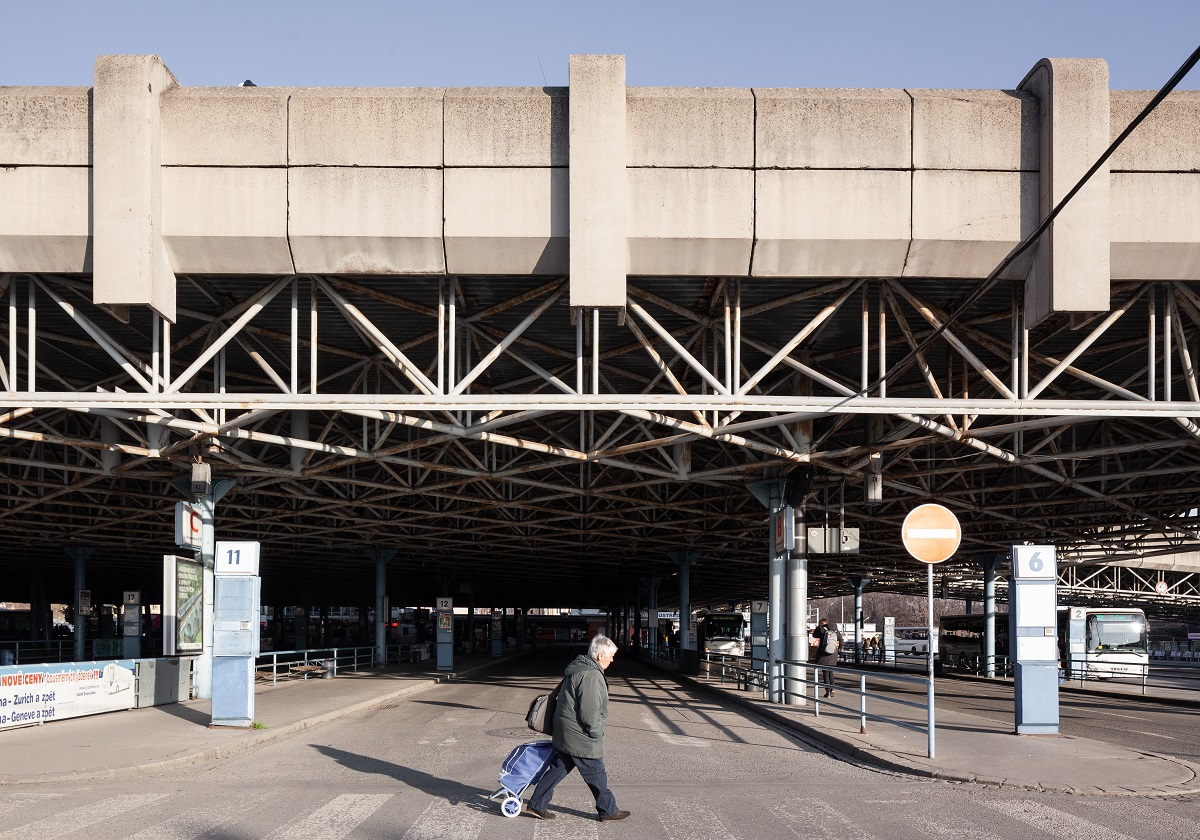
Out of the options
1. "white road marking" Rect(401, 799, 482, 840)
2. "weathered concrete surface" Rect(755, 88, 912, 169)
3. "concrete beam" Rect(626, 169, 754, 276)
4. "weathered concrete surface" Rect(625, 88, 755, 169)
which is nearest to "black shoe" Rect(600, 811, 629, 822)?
"white road marking" Rect(401, 799, 482, 840)

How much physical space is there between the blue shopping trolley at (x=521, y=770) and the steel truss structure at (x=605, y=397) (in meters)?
7.65

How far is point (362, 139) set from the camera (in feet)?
58.3

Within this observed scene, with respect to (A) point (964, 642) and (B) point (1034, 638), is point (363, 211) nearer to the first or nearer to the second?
(B) point (1034, 638)

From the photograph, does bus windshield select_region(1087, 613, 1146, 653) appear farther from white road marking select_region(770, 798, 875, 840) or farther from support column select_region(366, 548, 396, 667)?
white road marking select_region(770, 798, 875, 840)

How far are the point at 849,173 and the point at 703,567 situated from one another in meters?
55.6

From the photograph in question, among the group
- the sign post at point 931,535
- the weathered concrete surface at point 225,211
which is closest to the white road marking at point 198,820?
the sign post at point 931,535

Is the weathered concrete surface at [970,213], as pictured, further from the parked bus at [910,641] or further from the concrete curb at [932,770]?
the parked bus at [910,641]

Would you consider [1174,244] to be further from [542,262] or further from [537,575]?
[537,575]

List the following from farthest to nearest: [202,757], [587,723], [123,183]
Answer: [123,183]
[202,757]
[587,723]

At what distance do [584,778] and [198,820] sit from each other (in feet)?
10.8

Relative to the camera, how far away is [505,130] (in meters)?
17.8

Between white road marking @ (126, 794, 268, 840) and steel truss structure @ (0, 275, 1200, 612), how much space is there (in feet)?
24.5

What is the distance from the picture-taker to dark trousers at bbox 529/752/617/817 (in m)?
9.79

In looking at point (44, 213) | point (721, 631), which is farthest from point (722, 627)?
point (44, 213)
